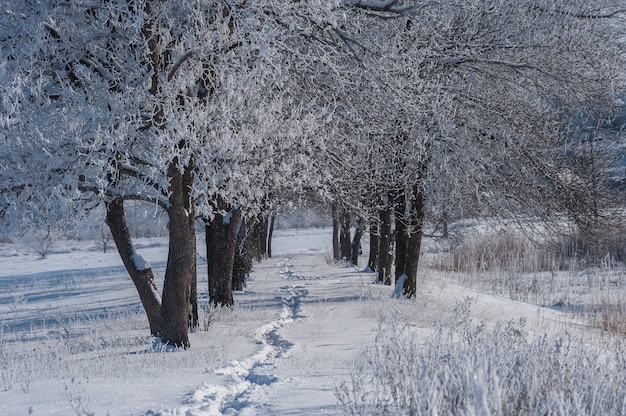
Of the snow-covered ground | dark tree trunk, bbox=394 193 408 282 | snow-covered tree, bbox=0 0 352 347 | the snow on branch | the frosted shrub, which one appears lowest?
the snow-covered ground

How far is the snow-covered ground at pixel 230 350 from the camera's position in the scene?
4.70 metres

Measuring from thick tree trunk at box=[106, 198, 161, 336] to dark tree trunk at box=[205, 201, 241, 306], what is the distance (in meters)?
2.99

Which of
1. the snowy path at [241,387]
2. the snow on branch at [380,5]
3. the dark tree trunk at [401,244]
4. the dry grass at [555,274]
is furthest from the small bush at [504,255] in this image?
the snowy path at [241,387]

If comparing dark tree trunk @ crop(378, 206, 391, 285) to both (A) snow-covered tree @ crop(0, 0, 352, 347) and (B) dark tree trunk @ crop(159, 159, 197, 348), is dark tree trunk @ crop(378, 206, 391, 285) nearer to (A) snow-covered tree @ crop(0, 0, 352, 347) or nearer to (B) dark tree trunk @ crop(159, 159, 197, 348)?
(B) dark tree trunk @ crop(159, 159, 197, 348)

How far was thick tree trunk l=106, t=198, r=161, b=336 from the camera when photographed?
922 centimetres

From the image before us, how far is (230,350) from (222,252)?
16.5 ft

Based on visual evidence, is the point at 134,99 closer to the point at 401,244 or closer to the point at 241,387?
the point at 241,387

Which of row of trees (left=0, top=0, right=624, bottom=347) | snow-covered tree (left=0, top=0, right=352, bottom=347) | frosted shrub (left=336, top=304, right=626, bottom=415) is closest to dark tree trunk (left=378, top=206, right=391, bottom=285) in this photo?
row of trees (left=0, top=0, right=624, bottom=347)

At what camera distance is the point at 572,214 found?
34.5ft

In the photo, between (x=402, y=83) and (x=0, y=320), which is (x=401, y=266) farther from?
(x=0, y=320)

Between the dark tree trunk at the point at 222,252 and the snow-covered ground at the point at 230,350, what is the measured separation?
0.57 m

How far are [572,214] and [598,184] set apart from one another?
1.63 meters

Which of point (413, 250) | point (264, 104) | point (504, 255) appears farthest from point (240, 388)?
point (504, 255)

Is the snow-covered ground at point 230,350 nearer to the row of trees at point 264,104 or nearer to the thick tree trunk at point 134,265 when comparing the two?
the thick tree trunk at point 134,265
